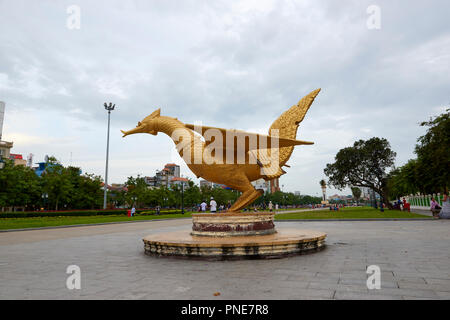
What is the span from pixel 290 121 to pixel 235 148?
7.13 ft

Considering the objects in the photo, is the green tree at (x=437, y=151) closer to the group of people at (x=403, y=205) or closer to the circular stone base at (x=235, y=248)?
the group of people at (x=403, y=205)

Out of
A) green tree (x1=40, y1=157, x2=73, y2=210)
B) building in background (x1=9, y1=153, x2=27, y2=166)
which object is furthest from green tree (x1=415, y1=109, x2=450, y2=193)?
building in background (x1=9, y1=153, x2=27, y2=166)

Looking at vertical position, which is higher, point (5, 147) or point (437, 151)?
point (5, 147)

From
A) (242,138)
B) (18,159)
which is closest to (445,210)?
(242,138)

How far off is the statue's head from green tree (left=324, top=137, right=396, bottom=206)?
3654 centimetres

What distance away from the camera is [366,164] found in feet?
129

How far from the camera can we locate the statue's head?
9125 millimetres

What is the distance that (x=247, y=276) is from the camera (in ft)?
15.1

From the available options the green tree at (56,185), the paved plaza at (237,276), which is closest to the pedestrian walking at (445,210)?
the paved plaza at (237,276)

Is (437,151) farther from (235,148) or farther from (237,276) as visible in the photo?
(237,276)

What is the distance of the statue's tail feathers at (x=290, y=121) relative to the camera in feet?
29.2
